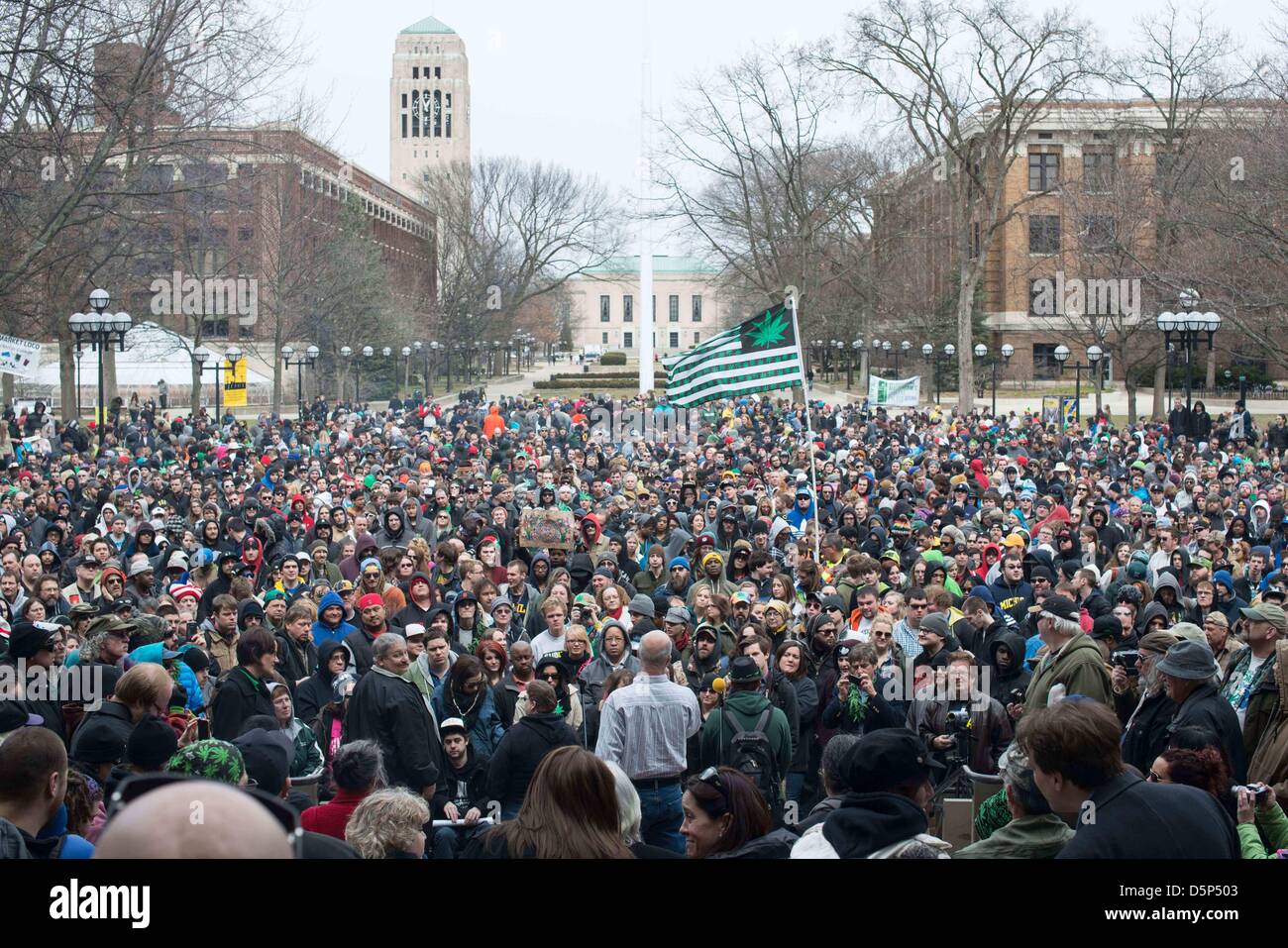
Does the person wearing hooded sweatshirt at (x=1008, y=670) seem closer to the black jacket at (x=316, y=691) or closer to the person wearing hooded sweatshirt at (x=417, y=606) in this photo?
the black jacket at (x=316, y=691)

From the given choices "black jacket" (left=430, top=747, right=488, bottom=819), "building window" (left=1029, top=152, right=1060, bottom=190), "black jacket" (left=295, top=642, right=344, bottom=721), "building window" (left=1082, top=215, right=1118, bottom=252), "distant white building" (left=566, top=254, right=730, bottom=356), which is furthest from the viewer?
"distant white building" (left=566, top=254, right=730, bottom=356)

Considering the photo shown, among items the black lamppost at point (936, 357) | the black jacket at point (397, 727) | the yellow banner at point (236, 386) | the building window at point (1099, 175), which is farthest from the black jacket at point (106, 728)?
the black lamppost at point (936, 357)

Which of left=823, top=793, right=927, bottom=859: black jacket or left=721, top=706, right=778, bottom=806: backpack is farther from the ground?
left=823, top=793, right=927, bottom=859: black jacket

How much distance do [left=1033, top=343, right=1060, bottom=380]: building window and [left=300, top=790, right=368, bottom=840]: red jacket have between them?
63034 millimetres

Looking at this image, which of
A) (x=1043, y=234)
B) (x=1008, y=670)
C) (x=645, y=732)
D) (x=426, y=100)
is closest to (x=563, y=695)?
(x=645, y=732)

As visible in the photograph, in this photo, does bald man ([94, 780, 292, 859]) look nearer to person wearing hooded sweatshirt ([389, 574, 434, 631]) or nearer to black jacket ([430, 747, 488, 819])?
black jacket ([430, 747, 488, 819])

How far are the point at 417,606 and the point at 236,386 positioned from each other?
4380 centimetres

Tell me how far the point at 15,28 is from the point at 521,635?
860cm

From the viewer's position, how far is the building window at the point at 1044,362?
66875 mm

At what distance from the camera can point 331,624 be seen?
959cm

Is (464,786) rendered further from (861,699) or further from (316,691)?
(861,699)

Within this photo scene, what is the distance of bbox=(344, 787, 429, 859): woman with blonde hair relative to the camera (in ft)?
15.5

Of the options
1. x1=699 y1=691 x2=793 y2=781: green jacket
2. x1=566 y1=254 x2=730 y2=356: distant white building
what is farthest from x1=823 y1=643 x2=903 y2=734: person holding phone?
x1=566 y1=254 x2=730 y2=356: distant white building

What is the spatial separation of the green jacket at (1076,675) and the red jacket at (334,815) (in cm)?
369
